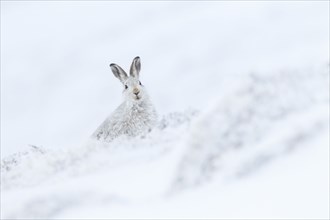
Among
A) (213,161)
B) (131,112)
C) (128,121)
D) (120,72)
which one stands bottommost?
(213,161)

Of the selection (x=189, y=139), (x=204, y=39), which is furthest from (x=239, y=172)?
(x=204, y=39)

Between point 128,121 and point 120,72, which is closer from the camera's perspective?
point 128,121

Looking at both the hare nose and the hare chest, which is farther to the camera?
the hare nose

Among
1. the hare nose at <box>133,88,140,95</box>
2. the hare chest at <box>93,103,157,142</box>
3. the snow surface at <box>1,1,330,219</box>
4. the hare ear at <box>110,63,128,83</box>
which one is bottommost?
the snow surface at <box>1,1,330,219</box>

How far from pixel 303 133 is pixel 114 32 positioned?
972cm

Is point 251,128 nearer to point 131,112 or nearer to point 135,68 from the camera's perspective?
point 131,112

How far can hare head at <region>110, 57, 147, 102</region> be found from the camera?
32.2 ft

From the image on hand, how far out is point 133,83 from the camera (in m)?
9.93

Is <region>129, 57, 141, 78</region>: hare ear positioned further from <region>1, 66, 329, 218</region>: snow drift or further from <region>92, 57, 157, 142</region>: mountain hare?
<region>1, 66, 329, 218</region>: snow drift

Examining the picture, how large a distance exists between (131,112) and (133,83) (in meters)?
0.44

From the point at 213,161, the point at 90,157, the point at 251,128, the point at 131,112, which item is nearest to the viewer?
the point at 213,161

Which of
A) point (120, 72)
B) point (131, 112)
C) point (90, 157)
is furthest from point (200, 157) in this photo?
point (120, 72)

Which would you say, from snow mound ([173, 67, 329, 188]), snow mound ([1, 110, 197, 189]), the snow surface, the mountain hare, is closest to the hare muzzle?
the mountain hare

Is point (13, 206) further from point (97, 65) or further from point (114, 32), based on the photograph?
point (114, 32)
